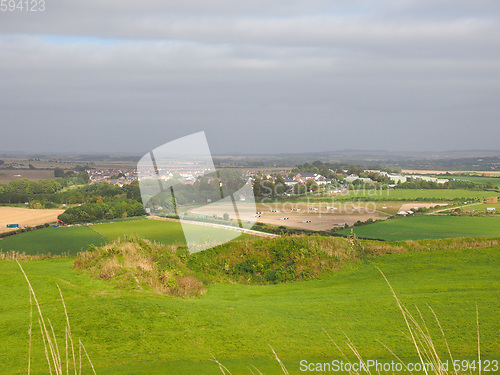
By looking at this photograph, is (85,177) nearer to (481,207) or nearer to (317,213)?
(317,213)

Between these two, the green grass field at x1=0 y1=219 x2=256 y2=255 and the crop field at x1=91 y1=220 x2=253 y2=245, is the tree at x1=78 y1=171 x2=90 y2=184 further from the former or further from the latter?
the green grass field at x1=0 y1=219 x2=256 y2=255

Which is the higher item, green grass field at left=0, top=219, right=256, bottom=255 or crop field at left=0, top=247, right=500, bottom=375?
crop field at left=0, top=247, right=500, bottom=375

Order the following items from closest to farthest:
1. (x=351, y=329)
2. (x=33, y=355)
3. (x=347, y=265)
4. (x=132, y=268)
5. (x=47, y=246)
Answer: (x=33, y=355) < (x=351, y=329) < (x=132, y=268) < (x=347, y=265) < (x=47, y=246)

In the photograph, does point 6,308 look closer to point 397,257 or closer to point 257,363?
point 257,363

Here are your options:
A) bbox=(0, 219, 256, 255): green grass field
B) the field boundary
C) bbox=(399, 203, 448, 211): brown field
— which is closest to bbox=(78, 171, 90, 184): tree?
bbox=(0, 219, 256, 255): green grass field

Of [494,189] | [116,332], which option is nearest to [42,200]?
[116,332]

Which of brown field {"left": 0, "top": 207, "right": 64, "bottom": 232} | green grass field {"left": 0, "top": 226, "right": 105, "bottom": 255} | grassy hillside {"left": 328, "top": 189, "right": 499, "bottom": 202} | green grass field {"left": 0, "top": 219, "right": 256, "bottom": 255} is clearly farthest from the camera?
grassy hillside {"left": 328, "top": 189, "right": 499, "bottom": 202}
